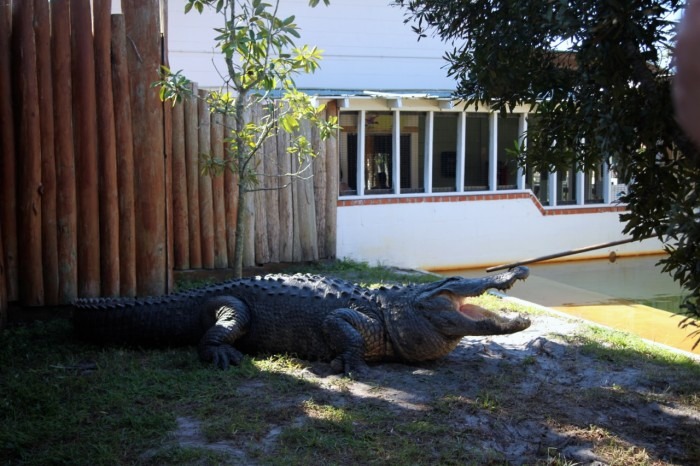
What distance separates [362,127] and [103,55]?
634 centimetres

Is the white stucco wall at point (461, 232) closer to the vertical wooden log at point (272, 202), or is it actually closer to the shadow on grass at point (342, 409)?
the vertical wooden log at point (272, 202)

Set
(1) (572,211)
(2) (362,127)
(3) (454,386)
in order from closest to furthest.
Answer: (3) (454,386) < (2) (362,127) < (1) (572,211)

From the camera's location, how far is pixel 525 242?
546 inches

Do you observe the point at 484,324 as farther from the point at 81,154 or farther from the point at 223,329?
the point at 81,154

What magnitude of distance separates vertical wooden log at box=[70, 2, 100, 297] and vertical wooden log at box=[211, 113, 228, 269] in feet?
7.03

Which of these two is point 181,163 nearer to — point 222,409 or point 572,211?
point 222,409

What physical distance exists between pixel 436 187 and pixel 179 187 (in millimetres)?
6392

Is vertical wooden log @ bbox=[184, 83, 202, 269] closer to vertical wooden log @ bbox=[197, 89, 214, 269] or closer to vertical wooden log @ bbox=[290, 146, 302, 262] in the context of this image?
vertical wooden log @ bbox=[197, 89, 214, 269]

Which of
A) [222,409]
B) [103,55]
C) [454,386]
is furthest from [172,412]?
[103,55]

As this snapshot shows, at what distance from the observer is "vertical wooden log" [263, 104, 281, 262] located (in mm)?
9414

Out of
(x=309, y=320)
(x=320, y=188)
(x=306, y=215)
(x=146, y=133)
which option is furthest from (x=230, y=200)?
(x=309, y=320)

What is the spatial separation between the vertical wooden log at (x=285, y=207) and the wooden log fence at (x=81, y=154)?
8.48ft

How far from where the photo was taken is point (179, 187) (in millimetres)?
8305

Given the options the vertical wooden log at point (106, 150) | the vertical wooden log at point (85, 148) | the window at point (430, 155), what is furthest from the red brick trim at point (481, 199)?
the vertical wooden log at point (85, 148)
